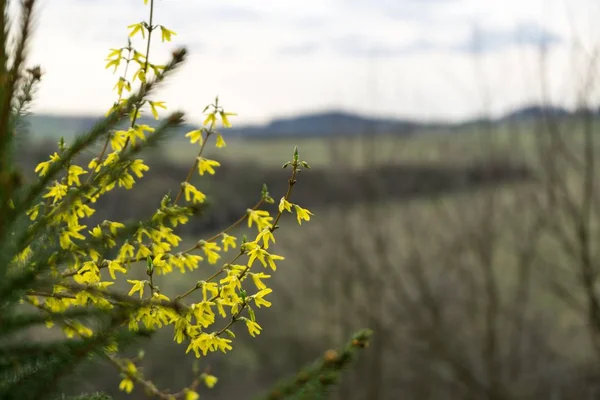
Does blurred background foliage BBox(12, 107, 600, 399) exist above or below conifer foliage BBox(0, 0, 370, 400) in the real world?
below

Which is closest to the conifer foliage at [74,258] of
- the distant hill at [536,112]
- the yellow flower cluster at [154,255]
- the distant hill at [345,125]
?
the yellow flower cluster at [154,255]

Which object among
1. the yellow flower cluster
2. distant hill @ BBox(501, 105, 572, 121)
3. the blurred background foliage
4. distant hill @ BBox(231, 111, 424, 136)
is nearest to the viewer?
the yellow flower cluster

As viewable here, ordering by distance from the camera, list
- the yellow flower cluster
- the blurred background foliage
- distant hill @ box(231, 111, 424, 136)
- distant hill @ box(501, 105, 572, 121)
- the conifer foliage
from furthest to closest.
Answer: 1. distant hill @ box(231, 111, 424, 136)
2. the blurred background foliage
3. distant hill @ box(501, 105, 572, 121)
4. the yellow flower cluster
5. the conifer foliage

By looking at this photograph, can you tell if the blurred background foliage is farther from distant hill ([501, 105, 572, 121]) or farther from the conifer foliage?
the conifer foliage

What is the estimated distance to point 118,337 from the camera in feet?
3.33

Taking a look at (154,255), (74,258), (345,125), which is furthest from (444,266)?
(74,258)

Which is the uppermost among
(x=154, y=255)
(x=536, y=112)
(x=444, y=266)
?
(x=536, y=112)

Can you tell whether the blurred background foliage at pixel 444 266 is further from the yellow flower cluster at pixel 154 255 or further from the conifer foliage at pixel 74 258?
the conifer foliage at pixel 74 258

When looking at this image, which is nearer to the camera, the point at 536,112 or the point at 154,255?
the point at 154,255

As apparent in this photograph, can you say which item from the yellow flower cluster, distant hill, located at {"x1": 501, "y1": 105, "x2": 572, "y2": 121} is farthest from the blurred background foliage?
the yellow flower cluster

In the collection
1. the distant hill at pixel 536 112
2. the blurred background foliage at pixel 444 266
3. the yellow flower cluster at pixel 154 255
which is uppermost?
the distant hill at pixel 536 112

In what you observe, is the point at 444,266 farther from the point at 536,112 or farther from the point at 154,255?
the point at 154,255

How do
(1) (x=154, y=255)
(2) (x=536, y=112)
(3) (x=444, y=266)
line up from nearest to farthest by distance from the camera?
(1) (x=154, y=255), (2) (x=536, y=112), (3) (x=444, y=266)

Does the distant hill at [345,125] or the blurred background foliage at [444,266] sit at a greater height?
the distant hill at [345,125]
